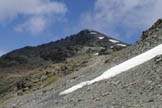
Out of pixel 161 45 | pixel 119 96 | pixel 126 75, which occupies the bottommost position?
pixel 119 96

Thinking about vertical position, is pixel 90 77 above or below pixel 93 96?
above

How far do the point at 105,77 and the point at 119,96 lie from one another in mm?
14976

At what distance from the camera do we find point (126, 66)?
197ft

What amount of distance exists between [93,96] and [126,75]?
17.4 feet

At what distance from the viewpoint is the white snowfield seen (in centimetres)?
5803

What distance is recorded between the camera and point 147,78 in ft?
156

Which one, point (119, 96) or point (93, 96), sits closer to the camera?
point (119, 96)

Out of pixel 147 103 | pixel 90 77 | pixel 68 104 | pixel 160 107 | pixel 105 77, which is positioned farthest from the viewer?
pixel 90 77

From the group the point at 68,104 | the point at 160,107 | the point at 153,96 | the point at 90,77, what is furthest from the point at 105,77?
the point at 160,107

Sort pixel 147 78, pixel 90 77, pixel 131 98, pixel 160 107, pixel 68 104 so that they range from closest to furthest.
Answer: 1. pixel 160 107
2. pixel 131 98
3. pixel 147 78
4. pixel 68 104
5. pixel 90 77

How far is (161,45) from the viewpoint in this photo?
59594 mm

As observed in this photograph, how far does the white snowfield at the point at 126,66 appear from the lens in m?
58.0

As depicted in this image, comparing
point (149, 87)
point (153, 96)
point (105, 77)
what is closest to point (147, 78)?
point (149, 87)

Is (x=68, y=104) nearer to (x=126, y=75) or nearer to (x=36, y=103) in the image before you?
(x=126, y=75)
